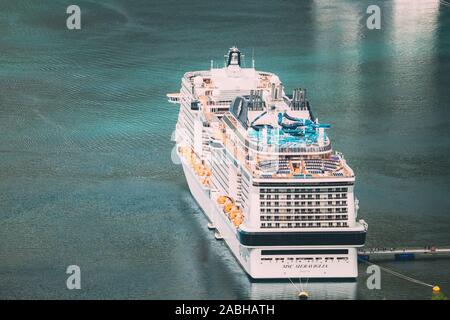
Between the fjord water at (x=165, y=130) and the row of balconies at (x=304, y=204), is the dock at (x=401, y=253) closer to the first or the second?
the fjord water at (x=165, y=130)

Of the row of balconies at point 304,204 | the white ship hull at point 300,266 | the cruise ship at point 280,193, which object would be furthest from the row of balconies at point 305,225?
the white ship hull at point 300,266

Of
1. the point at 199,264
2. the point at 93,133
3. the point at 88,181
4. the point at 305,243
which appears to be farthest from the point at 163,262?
the point at 93,133

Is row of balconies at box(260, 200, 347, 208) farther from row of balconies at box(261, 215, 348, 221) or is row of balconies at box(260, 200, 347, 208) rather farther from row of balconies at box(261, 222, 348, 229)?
row of balconies at box(261, 222, 348, 229)

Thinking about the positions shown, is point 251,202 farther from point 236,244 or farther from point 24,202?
point 24,202

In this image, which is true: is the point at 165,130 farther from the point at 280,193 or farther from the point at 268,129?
the point at 280,193

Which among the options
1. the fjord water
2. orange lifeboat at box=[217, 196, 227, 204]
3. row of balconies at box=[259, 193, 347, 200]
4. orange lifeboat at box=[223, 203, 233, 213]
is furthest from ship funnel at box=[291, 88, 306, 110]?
row of balconies at box=[259, 193, 347, 200]

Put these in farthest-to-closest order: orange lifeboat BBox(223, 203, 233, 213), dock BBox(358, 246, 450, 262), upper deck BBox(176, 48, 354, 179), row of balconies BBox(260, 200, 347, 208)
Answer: orange lifeboat BBox(223, 203, 233, 213) → dock BBox(358, 246, 450, 262) → upper deck BBox(176, 48, 354, 179) → row of balconies BBox(260, 200, 347, 208)

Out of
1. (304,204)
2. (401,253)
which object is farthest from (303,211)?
(401,253)
